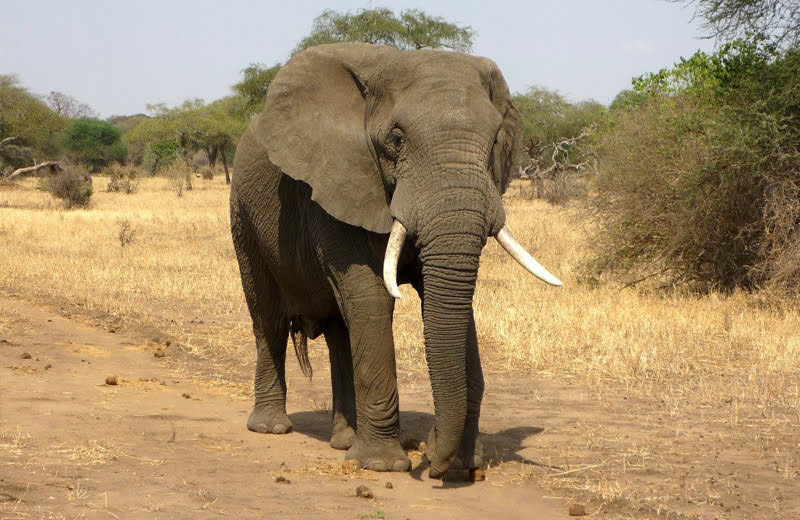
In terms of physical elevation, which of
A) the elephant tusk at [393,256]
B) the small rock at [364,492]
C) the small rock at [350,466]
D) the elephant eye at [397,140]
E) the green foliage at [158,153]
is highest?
the green foliage at [158,153]

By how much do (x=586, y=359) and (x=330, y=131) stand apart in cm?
403

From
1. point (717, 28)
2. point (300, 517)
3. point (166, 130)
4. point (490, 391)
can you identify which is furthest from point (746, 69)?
point (166, 130)

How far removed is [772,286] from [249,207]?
248 inches

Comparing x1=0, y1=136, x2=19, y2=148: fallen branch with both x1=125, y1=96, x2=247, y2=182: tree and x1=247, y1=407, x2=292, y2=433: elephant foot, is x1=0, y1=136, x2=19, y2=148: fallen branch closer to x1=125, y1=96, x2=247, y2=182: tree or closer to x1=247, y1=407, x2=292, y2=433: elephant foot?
x1=125, y1=96, x2=247, y2=182: tree

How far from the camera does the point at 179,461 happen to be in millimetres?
5273

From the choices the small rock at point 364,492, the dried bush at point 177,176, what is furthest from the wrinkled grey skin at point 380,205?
the dried bush at point 177,176

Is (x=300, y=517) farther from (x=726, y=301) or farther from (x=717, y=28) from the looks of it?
(x=717, y=28)

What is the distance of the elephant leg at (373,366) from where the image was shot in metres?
5.06

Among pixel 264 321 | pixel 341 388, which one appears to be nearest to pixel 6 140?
pixel 264 321

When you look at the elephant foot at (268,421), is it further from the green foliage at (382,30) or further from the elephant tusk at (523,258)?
the green foliage at (382,30)

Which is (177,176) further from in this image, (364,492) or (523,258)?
(523,258)

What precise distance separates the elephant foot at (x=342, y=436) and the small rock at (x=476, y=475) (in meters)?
0.99

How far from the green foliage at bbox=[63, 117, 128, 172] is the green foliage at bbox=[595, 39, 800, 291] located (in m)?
44.1

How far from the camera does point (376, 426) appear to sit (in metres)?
5.20
